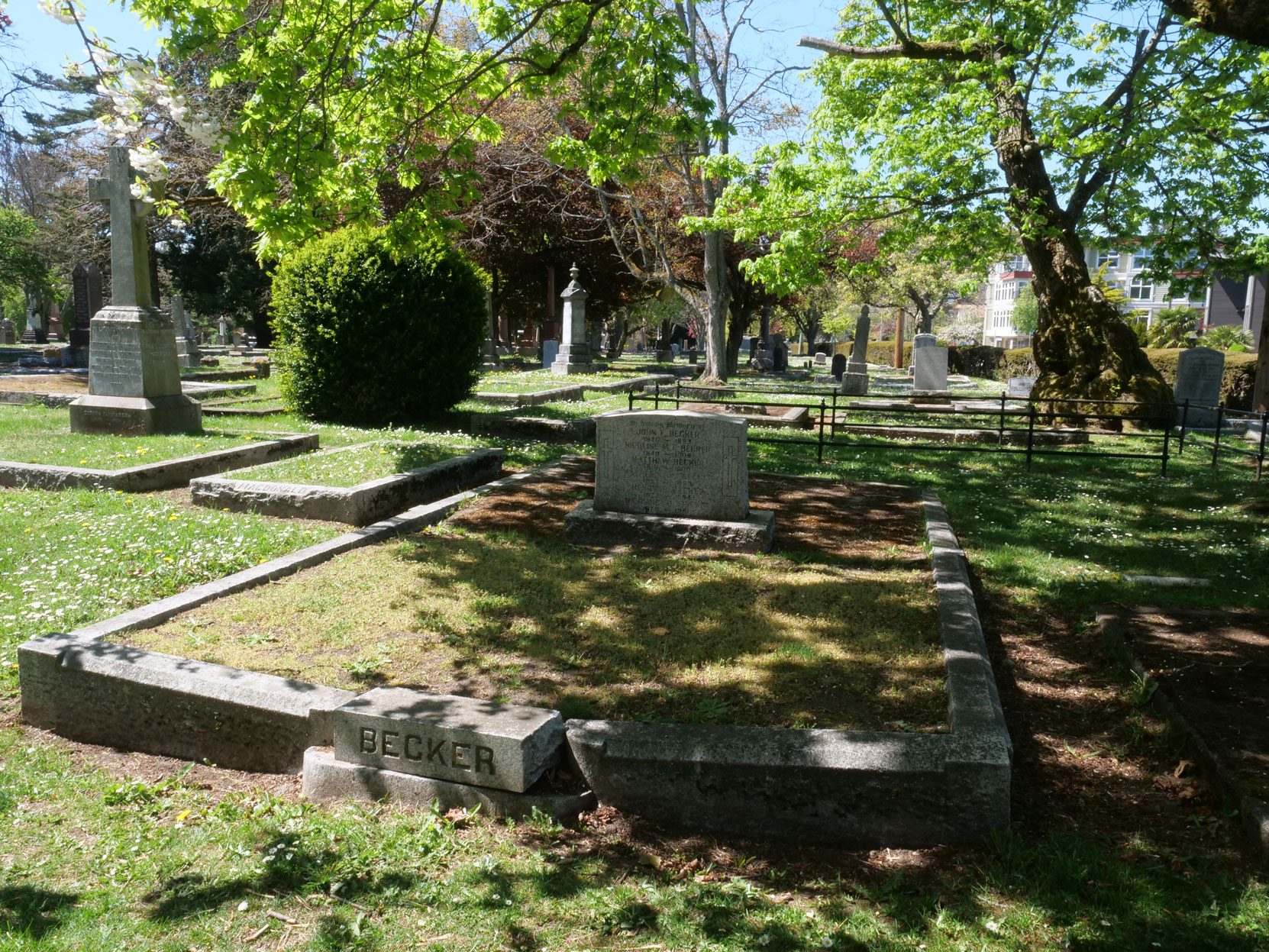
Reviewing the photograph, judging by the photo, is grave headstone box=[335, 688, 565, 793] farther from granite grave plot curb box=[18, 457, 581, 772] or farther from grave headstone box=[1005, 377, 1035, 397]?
grave headstone box=[1005, 377, 1035, 397]

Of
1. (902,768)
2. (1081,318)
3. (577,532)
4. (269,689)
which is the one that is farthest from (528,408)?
(902,768)

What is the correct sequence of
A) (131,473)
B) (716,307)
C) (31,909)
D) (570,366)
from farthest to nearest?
(570,366), (716,307), (131,473), (31,909)

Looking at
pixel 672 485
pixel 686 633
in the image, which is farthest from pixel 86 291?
pixel 686 633

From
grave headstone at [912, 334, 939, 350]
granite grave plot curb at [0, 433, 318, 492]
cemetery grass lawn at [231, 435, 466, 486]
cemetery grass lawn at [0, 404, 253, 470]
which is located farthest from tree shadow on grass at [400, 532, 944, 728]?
grave headstone at [912, 334, 939, 350]

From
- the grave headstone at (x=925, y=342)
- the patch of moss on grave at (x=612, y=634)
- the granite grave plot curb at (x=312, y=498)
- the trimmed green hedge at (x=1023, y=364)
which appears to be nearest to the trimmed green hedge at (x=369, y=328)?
the granite grave plot curb at (x=312, y=498)

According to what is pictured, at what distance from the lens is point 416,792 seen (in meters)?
3.98

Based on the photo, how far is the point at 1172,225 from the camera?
16.4 meters

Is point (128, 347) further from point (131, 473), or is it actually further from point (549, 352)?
point (549, 352)

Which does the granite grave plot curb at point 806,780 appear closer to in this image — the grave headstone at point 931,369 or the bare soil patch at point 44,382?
the bare soil patch at point 44,382

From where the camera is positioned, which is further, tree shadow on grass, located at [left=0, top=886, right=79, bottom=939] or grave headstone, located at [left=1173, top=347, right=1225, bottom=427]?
grave headstone, located at [left=1173, top=347, right=1225, bottom=427]

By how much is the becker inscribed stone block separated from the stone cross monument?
65.5 feet

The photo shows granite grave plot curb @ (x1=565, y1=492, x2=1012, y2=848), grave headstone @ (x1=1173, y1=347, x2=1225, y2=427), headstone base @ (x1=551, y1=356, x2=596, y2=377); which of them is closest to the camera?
granite grave plot curb @ (x1=565, y1=492, x2=1012, y2=848)

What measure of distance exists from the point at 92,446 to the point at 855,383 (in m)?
21.4

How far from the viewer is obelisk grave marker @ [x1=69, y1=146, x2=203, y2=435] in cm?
1178
